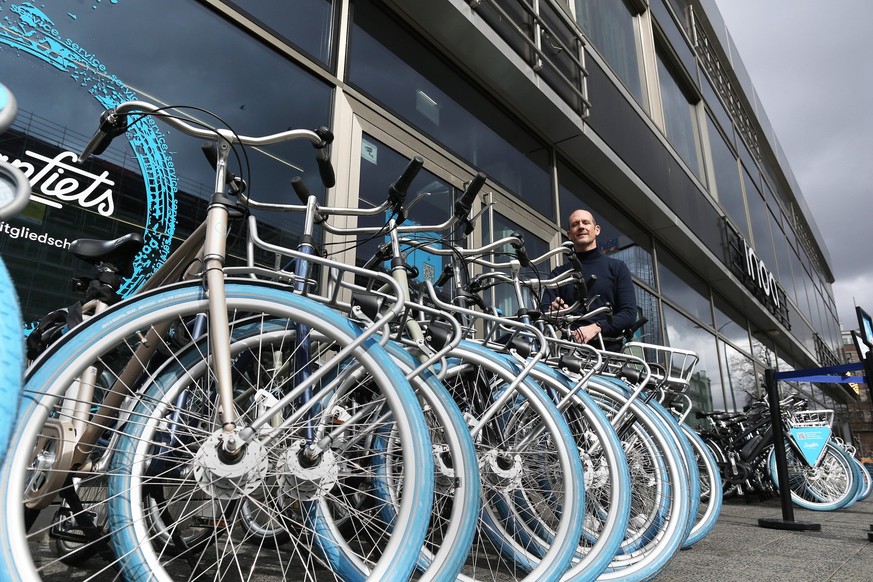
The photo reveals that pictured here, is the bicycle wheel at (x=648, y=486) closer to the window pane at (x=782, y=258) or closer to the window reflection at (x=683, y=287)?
the window reflection at (x=683, y=287)

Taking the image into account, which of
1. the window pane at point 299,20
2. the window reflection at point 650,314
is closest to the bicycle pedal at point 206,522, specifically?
the window pane at point 299,20

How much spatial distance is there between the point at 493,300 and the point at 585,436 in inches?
109

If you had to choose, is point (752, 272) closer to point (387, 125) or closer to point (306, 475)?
point (387, 125)

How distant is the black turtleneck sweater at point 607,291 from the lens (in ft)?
10.3

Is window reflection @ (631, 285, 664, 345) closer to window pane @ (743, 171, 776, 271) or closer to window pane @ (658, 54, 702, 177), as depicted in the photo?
window pane @ (658, 54, 702, 177)

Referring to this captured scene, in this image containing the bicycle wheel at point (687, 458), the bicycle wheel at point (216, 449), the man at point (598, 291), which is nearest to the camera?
the bicycle wheel at point (216, 449)

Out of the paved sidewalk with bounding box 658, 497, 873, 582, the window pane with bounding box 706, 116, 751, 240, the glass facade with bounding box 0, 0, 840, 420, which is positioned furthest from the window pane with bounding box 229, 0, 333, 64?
→ the window pane with bounding box 706, 116, 751, 240

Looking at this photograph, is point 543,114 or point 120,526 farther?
point 543,114

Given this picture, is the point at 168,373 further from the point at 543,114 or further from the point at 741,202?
the point at 741,202

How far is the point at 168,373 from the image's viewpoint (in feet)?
4.50

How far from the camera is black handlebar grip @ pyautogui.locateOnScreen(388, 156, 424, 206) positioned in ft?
5.26

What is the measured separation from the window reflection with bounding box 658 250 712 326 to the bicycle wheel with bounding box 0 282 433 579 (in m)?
7.75

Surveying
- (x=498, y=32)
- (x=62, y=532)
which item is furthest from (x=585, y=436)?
(x=498, y=32)

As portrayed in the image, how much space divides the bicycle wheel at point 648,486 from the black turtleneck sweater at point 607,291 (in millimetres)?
777
